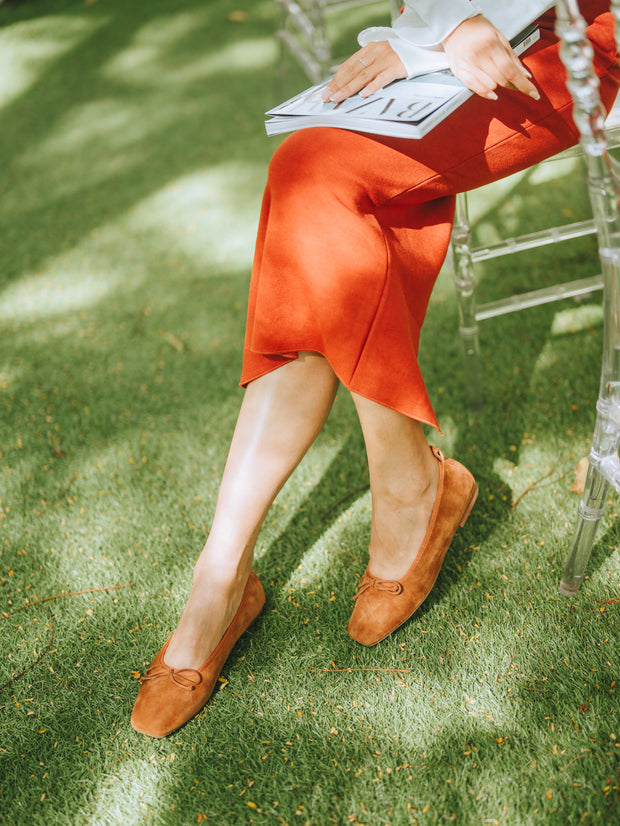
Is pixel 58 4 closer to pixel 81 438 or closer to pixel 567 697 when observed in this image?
pixel 81 438

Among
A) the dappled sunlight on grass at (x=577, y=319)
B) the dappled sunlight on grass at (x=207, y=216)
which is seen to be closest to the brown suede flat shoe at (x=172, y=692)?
the dappled sunlight on grass at (x=577, y=319)

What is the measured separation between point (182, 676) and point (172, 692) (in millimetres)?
25

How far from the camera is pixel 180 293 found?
209 centimetres

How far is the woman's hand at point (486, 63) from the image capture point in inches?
38.3

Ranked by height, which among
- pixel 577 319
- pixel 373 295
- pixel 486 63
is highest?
pixel 486 63

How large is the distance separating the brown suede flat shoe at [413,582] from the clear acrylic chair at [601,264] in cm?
19

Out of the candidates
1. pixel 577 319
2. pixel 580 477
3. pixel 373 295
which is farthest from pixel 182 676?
pixel 577 319

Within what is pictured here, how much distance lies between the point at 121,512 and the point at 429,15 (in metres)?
1.01

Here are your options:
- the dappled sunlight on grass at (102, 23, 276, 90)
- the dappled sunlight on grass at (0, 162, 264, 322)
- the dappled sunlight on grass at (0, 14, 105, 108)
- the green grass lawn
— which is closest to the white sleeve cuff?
the green grass lawn

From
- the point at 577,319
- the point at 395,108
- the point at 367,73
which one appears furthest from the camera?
the point at 577,319

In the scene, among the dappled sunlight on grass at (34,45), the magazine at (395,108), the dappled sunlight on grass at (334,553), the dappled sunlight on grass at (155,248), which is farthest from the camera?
the dappled sunlight on grass at (34,45)

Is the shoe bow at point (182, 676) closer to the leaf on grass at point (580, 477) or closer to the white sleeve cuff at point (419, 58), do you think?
the leaf on grass at point (580, 477)

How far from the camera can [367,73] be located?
3.46ft

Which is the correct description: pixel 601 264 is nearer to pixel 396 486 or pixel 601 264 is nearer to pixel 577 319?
pixel 396 486
